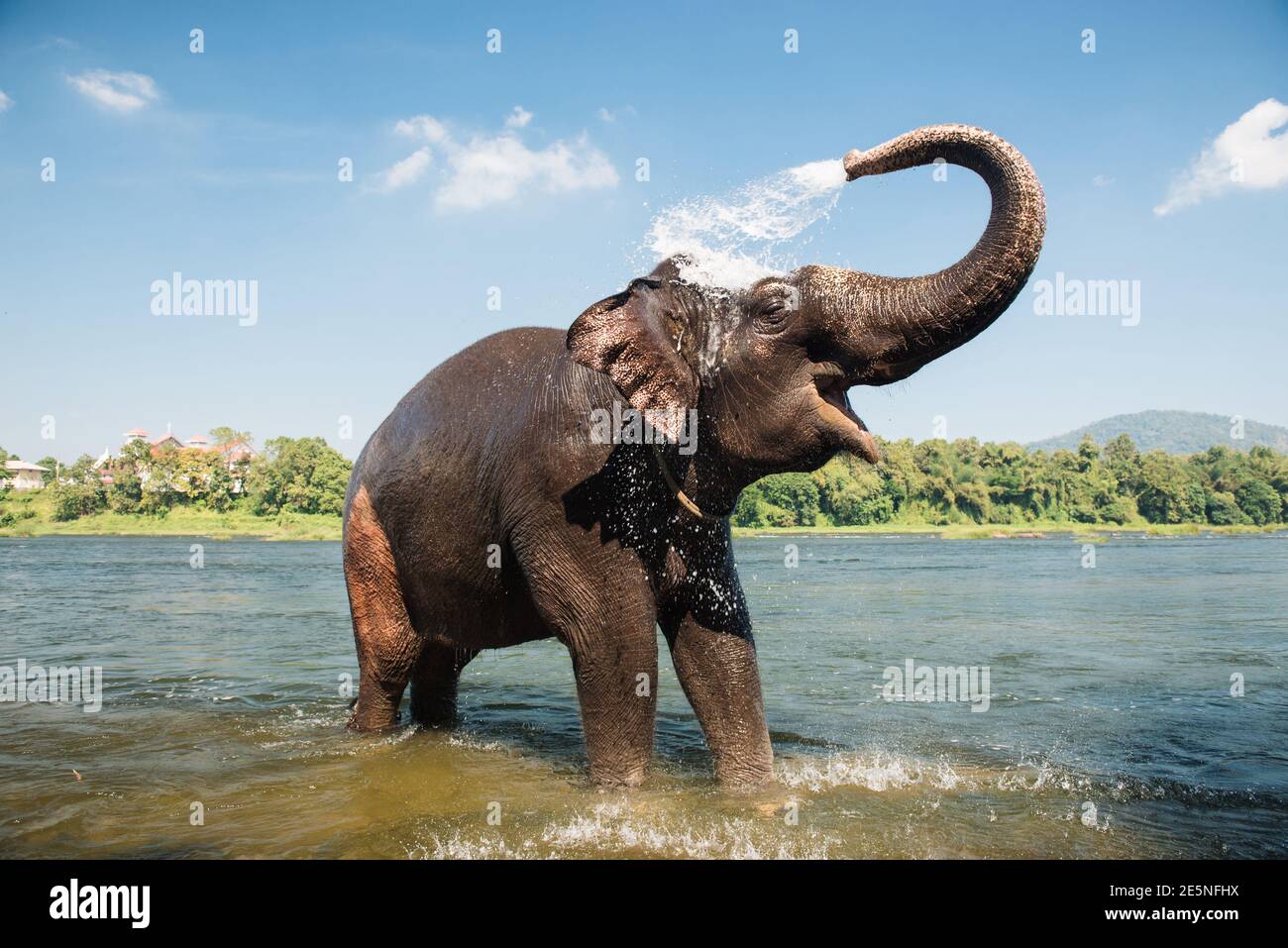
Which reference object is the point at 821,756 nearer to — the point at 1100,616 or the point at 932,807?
the point at 932,807

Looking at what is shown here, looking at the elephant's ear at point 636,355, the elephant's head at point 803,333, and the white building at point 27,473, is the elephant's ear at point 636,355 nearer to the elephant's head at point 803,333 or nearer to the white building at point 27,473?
the elephant's head at point 803,333

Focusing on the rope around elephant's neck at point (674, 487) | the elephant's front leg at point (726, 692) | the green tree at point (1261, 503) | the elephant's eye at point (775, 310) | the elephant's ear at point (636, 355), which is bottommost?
the green tree at point (1261, 503)

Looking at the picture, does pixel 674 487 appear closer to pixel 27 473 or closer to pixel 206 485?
pixel 206 485

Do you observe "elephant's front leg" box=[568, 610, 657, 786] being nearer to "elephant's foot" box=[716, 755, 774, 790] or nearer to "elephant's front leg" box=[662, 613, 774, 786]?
"elephant's front leg" box=[662, 613, 774, 786]

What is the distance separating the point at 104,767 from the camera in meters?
7.13

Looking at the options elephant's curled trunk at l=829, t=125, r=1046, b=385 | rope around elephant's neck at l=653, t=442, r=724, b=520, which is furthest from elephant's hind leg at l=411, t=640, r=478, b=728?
elephant's curled trunk at l=829, t=125, r=1046, b=385

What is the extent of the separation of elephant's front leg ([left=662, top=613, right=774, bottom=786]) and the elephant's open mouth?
162cm

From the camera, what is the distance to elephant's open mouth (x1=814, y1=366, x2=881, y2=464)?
15.3 ft

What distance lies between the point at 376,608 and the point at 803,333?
3875 millimetres

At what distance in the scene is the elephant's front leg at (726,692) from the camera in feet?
19.0

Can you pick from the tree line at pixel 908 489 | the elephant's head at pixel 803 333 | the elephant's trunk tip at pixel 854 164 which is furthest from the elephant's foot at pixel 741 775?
the tree line at pixel 908 489

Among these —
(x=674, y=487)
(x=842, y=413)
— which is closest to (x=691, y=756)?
(x=674, y=487)

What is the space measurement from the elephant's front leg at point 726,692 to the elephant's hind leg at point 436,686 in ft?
8.12

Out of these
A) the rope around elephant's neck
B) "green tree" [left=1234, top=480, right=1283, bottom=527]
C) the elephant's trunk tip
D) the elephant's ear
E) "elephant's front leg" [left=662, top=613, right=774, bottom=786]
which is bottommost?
"green tree" [left=1234, top=480, right=1283, bottom=527]
